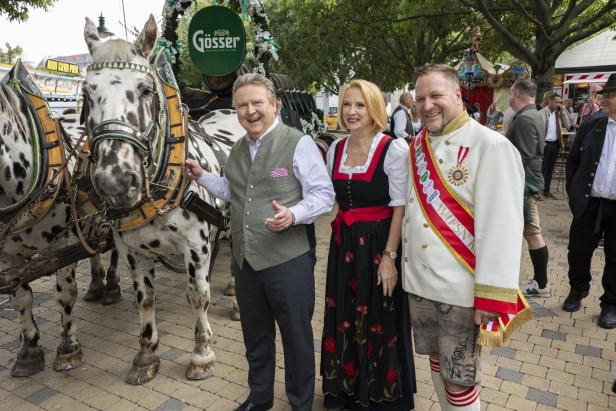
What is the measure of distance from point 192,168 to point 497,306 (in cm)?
178

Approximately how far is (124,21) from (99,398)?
2.49 m

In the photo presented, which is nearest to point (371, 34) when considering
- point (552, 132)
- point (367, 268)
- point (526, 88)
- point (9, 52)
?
point (552, 132)

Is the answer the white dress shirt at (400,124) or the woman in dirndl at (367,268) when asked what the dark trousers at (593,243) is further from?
the white dress shirt at (400,124)

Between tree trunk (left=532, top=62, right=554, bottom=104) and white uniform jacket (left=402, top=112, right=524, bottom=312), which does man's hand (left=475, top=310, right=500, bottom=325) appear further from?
tree trunk (left=532, top=62, right=554, bottom=104)

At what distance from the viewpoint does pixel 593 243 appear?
4105mm

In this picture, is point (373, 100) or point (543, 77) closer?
point (373, 100)

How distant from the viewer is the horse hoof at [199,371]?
325 centimetres

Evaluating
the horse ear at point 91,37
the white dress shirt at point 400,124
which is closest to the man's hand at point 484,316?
the horse ear at point 91,37

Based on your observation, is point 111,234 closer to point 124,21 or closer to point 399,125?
point 124,21

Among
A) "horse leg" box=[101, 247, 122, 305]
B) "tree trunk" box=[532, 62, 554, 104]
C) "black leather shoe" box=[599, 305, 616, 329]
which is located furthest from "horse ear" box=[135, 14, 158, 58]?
"tree trunk" box=[532, 62, 554, 104]

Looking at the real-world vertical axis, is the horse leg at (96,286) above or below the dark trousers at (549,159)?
below

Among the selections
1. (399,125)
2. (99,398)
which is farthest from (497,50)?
(99,398)

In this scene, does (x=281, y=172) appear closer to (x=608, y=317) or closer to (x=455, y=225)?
(x=455, y=225)

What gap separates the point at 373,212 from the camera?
2459 mm
